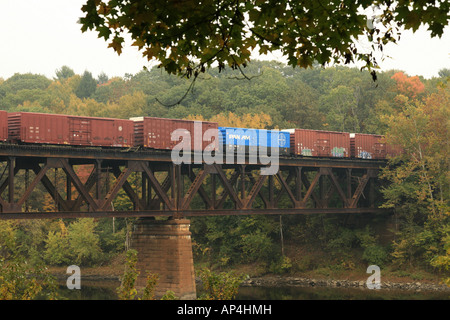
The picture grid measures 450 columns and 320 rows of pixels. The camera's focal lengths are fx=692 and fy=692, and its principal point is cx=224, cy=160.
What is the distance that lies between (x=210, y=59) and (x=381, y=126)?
243 ft

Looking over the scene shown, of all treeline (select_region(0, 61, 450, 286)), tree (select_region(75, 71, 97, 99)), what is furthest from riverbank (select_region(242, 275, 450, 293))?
tree (select_region(75, 71, 97, 99))

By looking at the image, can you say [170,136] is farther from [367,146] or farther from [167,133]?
[367,146]

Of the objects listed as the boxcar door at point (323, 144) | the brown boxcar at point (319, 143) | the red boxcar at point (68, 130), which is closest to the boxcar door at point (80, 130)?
the red boxcar at point (68, 130)

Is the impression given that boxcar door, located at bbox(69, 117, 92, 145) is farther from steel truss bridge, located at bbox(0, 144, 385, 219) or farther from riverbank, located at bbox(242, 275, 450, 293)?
riverbank, located at bbox(242, 275, 450, 293)

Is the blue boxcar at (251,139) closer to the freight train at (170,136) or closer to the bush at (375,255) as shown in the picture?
the freight train at (170,136)

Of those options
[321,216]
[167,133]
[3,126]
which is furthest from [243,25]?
[321,216]

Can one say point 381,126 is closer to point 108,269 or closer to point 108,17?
point 108,269

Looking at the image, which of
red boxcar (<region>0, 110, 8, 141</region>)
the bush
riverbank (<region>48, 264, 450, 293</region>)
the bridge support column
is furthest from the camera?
the bush

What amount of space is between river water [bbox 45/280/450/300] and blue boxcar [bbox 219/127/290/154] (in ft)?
41.9

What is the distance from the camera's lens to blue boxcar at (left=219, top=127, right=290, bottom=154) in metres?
58.2

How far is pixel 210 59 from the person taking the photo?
13914 mm

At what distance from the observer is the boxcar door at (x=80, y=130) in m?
45.7

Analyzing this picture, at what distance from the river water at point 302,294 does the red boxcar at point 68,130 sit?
15103 mm
